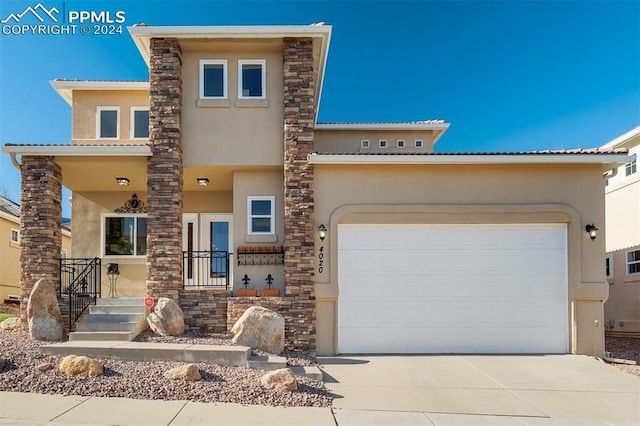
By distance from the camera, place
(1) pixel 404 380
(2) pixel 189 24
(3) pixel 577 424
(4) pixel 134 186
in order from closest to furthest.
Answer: (3) pixel 577 424 → (1) pixel 404 380 → (2) pixel 189 24 → (4) pixel 134 186

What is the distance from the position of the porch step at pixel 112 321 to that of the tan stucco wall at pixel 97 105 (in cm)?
489

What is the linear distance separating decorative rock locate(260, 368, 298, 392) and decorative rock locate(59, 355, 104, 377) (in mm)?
2396

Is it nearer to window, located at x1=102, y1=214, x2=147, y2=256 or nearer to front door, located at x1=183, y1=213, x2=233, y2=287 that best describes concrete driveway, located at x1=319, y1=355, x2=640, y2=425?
front door, located at x1=183, y1=213, x2=233, y2=287

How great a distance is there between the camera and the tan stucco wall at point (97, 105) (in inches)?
499

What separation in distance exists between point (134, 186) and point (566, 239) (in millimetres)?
10767

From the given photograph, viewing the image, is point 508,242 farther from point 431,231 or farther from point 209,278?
point 209,278

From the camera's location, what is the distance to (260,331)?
8.55 metres

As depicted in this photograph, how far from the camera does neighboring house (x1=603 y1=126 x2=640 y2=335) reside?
13703mm

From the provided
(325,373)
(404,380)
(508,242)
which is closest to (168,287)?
(325,373)

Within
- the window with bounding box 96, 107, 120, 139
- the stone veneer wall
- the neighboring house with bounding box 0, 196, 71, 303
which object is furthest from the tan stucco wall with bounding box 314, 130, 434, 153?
the neighboring house with bounding box 0, 196, 71, 303

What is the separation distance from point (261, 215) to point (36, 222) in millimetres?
4883

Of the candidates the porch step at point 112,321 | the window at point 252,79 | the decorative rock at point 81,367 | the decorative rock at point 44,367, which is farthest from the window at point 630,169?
the decorative rock at point 44,367

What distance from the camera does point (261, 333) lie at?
854cm

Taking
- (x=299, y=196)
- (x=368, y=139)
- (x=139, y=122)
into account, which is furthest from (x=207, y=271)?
(x=368, y=139)
